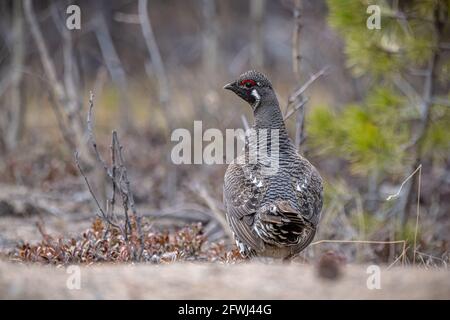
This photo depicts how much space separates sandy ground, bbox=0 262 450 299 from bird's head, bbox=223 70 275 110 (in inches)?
94.9

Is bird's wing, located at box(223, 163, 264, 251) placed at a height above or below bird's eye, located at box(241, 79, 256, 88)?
below

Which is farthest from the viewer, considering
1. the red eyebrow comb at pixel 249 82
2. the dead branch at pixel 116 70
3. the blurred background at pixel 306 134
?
the dead branch at pixel 116 70

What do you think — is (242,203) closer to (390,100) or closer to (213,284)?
(213,284)

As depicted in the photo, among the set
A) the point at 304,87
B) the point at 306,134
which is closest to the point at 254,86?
the point at 304,87

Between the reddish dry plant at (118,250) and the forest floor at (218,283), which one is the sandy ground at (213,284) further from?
the reddish dry plant at (118,250)

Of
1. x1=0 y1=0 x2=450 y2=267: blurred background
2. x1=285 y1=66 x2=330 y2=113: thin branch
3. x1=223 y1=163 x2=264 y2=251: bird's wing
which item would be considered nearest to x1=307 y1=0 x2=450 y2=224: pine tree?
x1=0 y1=0 x2=450 y2=267: blurred background

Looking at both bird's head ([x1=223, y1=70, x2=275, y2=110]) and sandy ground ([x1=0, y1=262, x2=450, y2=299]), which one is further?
bird's head ([x1=223, y1=70, x2=275, y2=110])

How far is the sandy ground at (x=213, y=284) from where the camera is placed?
13.7 feet

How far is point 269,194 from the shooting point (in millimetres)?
5934

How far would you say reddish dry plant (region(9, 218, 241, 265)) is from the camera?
5.84 m

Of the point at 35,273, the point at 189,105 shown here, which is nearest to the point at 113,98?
the point at 189,105

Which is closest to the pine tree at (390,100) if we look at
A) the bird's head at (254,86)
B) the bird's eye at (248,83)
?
the bird's head at (254,86)

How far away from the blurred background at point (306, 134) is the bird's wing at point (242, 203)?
112cm

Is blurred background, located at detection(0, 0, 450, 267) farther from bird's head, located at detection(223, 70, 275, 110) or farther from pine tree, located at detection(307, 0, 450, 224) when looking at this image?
bird's head, located at detection(223, 70, 275, 110)
